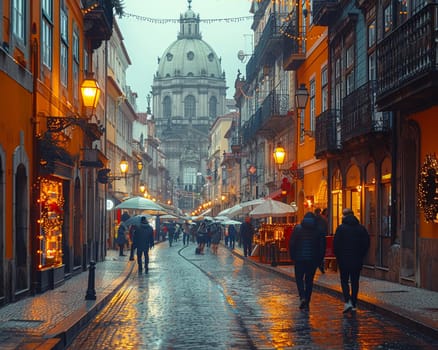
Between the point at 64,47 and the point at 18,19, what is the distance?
6472 millimetres

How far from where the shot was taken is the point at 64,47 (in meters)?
22.5

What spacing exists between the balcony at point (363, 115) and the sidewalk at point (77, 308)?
3.58 meters

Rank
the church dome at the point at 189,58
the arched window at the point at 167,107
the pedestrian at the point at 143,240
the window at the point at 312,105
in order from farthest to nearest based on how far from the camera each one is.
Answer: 1. the church dome at the point at 189,58
2. the arched window at the point at 167,107
3. the window at the point at 312,105
4. the pedestrian at the point at 143,240

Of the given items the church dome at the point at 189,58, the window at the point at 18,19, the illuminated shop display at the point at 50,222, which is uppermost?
the church dome at the point at 189,58

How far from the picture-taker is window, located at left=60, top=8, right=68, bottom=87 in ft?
72.1

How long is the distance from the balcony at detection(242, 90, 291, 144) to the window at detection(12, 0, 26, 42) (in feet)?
72.5

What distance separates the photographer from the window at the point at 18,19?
15.7m

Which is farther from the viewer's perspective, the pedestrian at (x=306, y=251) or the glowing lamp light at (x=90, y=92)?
the glowing lamp light at (x=90, y=92)

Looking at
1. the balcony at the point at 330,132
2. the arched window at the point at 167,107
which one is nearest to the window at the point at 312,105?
the balcony at the point at 330,132

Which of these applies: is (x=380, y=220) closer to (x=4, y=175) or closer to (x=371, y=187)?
(x=371, y=187)

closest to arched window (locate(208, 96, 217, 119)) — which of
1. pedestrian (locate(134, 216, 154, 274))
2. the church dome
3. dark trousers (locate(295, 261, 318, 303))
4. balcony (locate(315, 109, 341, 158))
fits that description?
the church dome

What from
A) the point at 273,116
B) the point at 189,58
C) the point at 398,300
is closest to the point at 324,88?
the point at 273,116

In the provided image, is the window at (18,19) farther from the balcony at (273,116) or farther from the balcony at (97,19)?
the balcony at (273,116)

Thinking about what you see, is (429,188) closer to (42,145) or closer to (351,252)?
(351,252)
